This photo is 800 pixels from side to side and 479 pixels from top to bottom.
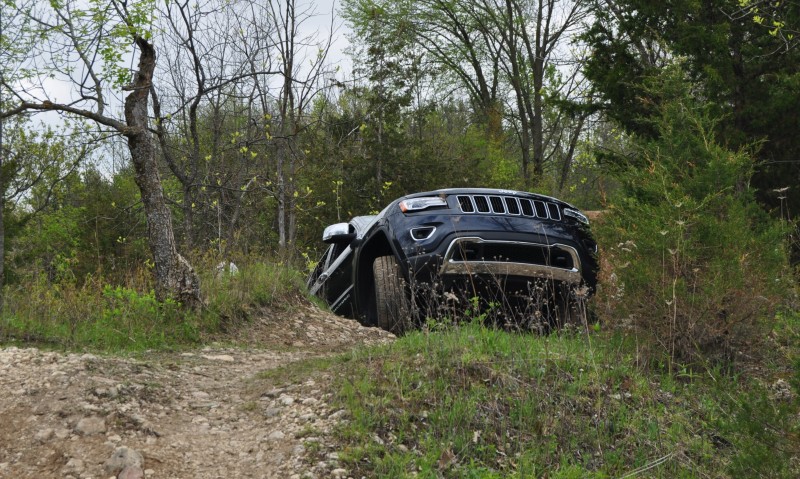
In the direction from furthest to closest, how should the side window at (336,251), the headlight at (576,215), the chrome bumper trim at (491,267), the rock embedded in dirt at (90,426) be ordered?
the side window at (336,251) → the headlight at (576,215) → the chrome bumper trim at (491,267) → the rock embedded in dirt at (90,426)

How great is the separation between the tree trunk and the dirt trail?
149 cm

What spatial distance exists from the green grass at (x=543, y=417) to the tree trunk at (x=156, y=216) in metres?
2.82

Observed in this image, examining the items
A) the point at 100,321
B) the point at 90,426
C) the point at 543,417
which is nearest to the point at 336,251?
the point at 100,321

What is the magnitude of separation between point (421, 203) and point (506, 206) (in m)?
0.72

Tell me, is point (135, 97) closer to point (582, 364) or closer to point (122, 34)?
point (122, 34)

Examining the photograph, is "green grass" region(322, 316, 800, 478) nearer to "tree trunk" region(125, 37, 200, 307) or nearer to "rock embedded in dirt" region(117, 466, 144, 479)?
"rock embedded in dirt" region(117, 466, 144, 479)

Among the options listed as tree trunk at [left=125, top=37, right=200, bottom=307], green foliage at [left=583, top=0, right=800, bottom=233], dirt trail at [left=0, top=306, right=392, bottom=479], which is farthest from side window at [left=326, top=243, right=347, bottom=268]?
green foliage at [left=583, top=0, right=800, bottom=233]

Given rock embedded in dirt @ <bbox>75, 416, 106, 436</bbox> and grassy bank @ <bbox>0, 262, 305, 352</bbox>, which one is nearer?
rock embedded in dirt @ <bbox>75, 416, 106, 436</bbox>

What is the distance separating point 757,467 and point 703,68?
8649 mm

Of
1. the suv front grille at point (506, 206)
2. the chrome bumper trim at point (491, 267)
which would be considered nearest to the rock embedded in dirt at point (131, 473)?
the chrome bumper trim at point (491, 267)

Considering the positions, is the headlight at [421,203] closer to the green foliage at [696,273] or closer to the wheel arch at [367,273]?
the wheel arch at [367,273]

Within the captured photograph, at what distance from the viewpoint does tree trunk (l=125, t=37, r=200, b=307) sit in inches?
278

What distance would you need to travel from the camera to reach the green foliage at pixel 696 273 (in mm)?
4875

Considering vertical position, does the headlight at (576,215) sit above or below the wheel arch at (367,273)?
above
